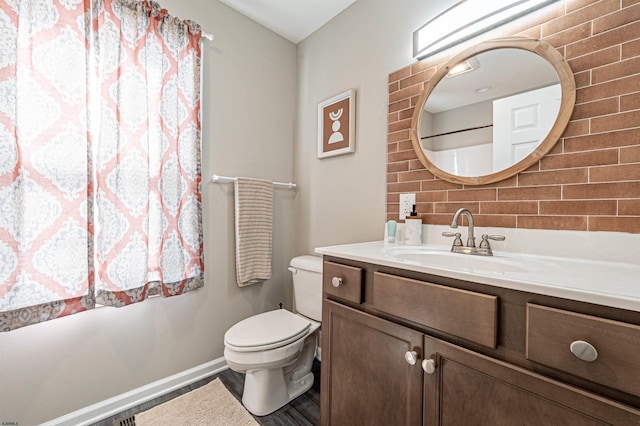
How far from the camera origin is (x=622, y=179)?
87 cm

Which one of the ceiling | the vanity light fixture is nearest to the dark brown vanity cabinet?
the vanity light fixture

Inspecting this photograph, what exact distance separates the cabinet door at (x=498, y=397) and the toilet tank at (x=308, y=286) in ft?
2.98

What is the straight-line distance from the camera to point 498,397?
26.0 inches

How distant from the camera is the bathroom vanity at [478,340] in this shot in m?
0.53

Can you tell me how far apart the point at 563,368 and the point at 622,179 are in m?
0.71

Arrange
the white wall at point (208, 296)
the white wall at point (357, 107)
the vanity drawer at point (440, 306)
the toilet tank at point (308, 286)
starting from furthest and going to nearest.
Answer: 1. the toilet tank at point (308, 286)
2. the white wall at point (357, 107)
3. the white wall at point (208, 296)
4. the vanity drawer at point (440, 306)

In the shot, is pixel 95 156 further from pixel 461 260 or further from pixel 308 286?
pixel 461 260

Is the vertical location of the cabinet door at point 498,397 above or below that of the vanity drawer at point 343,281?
below

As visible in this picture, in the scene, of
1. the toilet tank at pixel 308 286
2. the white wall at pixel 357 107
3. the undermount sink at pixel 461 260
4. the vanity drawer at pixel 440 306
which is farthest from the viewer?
the toilet tank at pixel 308 286

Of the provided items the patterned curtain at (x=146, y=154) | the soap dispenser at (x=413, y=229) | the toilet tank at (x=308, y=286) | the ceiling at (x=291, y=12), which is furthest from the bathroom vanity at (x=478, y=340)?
the ceiling at (x=291, y=12)

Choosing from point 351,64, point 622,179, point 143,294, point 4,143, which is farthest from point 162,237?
point 622,179

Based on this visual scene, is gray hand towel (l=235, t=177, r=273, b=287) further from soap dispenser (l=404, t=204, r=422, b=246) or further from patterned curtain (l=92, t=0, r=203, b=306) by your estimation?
soap dispenser (l=404, t=204, r=422, b=246)

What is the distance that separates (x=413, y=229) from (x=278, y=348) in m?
0.90

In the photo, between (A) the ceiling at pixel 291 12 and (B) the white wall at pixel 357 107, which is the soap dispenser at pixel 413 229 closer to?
(B) the white wall at pixel 357 107
